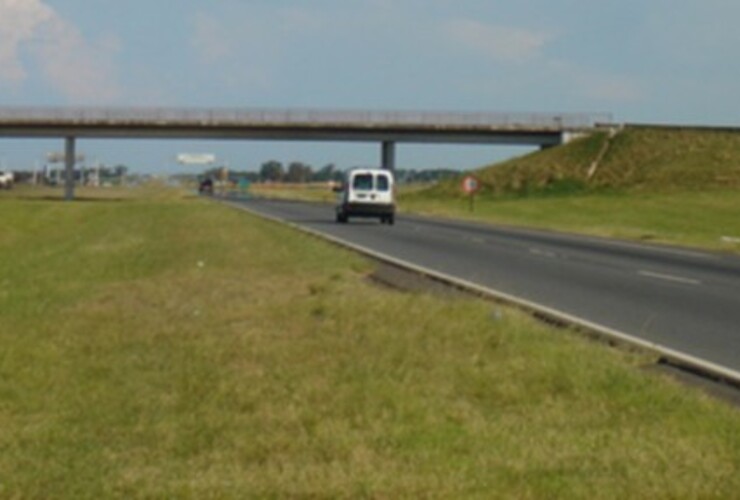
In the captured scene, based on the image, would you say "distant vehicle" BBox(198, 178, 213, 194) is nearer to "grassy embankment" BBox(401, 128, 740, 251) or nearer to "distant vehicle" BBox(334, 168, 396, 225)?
"grassy embankment" BBox(401, 128, 740, 251)

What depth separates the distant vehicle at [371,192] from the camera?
159 ft

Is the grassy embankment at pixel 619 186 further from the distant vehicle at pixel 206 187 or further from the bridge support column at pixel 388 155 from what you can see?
the distant vehicle at pixel 206 187

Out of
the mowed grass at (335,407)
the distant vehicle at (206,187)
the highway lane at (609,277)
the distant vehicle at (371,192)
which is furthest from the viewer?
the distant vehicle at (206,187)

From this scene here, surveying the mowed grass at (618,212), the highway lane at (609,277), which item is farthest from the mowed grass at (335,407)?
the mowed grass at (618,212)

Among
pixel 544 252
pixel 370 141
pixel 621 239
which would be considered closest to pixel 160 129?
pixel 370 141

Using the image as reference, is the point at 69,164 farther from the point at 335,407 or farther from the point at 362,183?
the point at 335,407

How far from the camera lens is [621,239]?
42.6 meters

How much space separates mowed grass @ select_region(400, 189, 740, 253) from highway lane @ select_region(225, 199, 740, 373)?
9.26 meters

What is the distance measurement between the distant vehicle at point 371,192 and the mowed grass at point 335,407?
103 ft

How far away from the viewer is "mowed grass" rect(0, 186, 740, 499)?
7.12m

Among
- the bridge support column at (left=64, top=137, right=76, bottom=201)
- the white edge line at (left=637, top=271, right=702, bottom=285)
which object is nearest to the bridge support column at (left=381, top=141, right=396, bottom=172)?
the bridge support column at (left=64, top=137, right=76, bottom=201)

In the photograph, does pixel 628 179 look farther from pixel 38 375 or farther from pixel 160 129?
pixel 38 375

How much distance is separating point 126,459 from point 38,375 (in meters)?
3.42

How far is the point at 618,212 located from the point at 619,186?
2039cm
